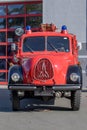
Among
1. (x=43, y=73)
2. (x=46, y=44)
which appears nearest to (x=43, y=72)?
(x=43, y=73)

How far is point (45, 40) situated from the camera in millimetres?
13562

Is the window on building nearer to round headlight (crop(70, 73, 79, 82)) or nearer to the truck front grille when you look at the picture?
the truck front grille

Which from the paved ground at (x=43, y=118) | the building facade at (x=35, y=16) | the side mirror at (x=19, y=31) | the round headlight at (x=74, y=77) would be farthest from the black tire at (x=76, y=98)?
the side mirror at (x=19, y=31)

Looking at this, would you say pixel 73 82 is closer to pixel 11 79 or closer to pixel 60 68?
pixel 60 68

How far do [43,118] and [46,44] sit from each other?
9.84 feet

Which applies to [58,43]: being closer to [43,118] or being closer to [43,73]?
[43,73]

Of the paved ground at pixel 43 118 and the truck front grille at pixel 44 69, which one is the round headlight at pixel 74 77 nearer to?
the truck front grille at pixel 44 69

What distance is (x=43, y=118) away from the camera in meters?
→ 11.2

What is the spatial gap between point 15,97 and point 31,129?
2656 millimetres

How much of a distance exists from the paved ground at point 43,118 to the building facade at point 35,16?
573 cm

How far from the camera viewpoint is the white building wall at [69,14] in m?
18.7

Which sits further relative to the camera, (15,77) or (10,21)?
(10,21)

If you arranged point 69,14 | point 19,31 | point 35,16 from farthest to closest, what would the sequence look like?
point 35,16, point 19,31, point 69,14

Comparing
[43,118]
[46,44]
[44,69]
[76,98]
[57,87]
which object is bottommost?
[43,118]
